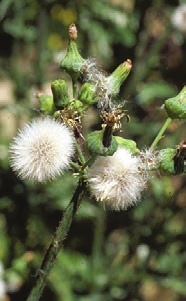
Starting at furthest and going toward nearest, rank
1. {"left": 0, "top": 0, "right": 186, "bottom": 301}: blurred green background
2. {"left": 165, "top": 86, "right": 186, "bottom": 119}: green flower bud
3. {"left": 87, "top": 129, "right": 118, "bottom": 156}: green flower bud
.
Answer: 1. {"left": 0, "top": 0, "right": 186, "bottom": 301}: blurred green background
2. {"left": 165, "top": 86, "right": 186, "bottom": 119}: green flower bud
3. {"left": 87, "top": 129, "right": 118, "bottom": 156}: green flower bud

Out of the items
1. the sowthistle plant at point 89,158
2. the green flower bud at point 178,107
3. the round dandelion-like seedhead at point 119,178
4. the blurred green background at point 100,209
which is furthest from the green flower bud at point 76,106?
the blurred green background at point 100,209

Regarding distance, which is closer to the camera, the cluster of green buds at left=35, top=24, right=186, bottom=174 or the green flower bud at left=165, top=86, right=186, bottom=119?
the cluster of green buds at left=35, top=24, right=186, bottom=174

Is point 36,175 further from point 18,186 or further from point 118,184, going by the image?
point 18,186

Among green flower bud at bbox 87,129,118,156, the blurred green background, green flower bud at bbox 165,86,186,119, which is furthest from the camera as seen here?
the blurred green background

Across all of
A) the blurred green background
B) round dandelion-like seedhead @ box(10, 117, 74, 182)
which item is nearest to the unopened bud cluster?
round dandelion-like seedhead @ box(10, 117, 74, 182)

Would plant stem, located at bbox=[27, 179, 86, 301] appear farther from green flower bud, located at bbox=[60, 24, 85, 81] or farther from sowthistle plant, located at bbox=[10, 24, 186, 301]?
green flower bud, located at bbox=[60, 24, 85, 81]

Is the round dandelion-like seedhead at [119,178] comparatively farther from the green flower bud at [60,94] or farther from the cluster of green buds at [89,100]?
the green flower bud at [60,94]
